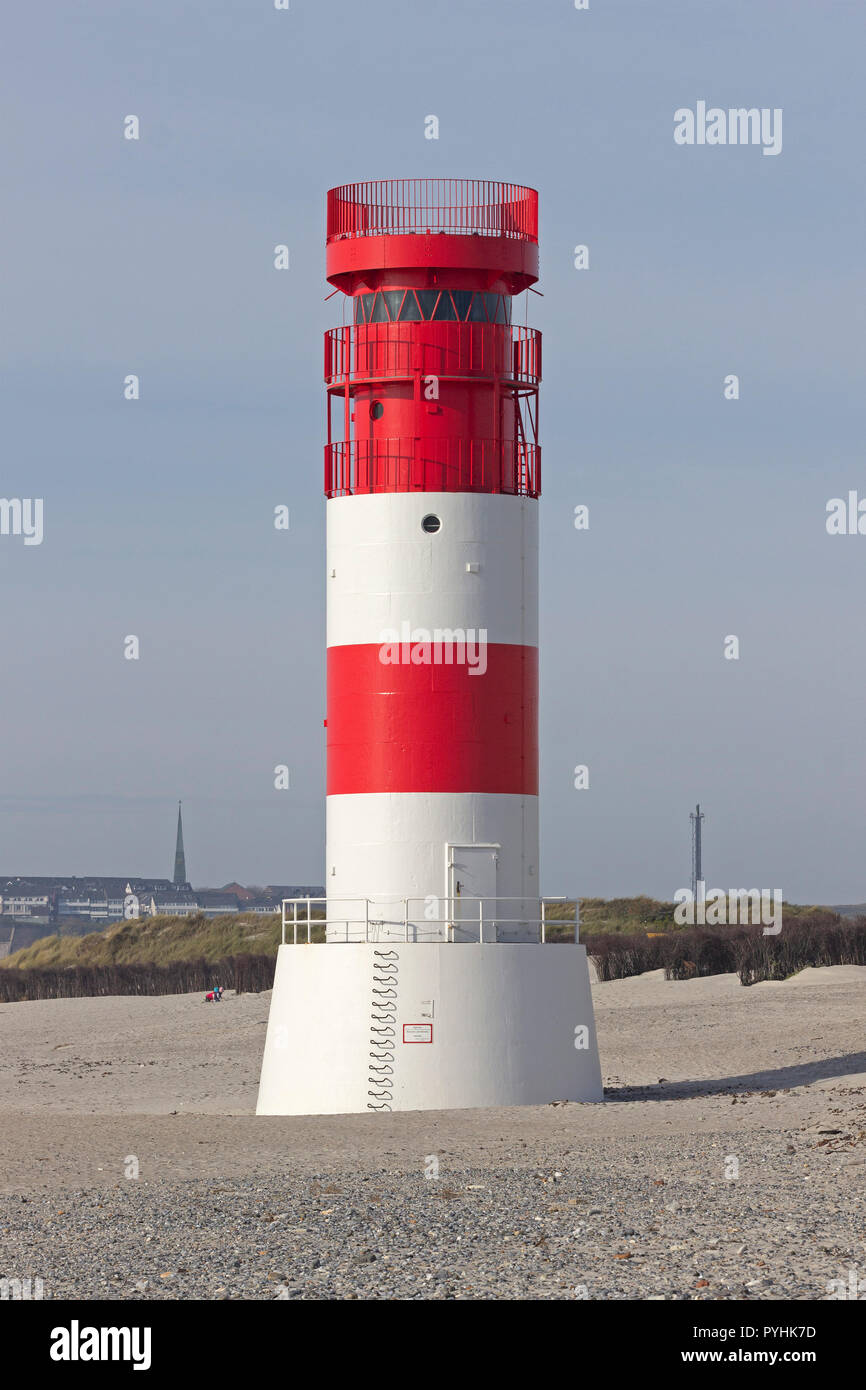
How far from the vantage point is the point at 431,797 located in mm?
24828

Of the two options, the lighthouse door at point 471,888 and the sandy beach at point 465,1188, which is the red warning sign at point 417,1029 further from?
the lighthouse door at point 471,888

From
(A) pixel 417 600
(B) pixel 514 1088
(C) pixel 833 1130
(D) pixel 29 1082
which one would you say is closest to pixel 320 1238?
(C) pixel 833 1130

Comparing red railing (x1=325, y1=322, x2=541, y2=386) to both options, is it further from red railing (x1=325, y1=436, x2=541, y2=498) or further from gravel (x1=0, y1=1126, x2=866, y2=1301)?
gravel (x1=0, y1=1126, x2=866, y2=1301)

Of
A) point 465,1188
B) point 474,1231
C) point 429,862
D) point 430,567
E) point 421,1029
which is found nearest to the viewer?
point 474,1231

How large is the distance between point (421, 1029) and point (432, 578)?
554cm

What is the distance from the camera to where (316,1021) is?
24609 millimetres

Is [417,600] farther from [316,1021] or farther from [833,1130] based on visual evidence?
[833,1130]

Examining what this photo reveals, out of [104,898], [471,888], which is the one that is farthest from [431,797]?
[104,898]

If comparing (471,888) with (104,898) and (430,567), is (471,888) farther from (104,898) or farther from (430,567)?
(104,898)

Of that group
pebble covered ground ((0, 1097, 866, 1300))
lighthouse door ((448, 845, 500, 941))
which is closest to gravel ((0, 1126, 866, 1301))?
pebble covered ground ((0, 1097, 866, 1300))

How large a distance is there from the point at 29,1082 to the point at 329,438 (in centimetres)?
1321

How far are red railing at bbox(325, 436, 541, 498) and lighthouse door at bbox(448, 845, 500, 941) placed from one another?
4560 millimetres

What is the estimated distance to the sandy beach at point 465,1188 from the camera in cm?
1340

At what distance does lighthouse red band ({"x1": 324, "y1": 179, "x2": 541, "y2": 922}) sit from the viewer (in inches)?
980
